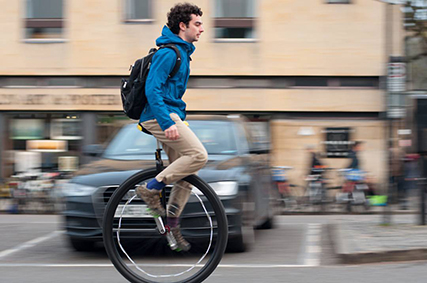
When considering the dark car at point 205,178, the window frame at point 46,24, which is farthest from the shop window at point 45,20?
the dark car at point 205,178

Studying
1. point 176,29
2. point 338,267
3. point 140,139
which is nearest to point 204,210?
point 176,29

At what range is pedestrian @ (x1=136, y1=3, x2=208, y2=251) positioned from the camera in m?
4.54

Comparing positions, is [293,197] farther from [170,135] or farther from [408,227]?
[170,135]

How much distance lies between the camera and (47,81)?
2164 centimetres

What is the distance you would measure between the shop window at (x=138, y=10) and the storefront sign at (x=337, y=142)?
597cm

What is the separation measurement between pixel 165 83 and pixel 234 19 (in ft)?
54.6

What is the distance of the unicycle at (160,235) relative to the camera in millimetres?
4668

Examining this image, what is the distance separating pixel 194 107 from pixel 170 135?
16.7 metres

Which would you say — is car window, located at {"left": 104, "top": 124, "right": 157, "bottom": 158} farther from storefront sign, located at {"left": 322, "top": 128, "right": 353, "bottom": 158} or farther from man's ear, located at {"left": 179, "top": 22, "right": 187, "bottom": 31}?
storefront sign, located at {"left": 322, "top": 128, "right": 353, "bottom": 158}

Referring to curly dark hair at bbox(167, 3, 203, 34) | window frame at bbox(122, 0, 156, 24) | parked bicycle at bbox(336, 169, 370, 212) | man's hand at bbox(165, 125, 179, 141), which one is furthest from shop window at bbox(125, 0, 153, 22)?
man's hand at bbox(165, 125, 179, 141)

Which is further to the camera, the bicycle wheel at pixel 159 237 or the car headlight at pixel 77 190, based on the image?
the car headlight at pixel 77 190

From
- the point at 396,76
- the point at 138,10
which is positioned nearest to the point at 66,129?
the point at 138,10

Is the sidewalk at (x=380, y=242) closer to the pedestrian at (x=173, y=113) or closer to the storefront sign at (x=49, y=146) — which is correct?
the pedestrian at (x=173, y=113)

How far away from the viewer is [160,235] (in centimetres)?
486
